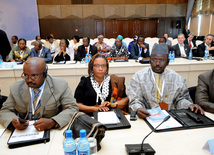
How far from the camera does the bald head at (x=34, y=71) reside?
154 cm

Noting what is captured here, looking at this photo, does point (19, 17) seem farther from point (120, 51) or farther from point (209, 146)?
point (209, 146)

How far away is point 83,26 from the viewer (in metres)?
11.9

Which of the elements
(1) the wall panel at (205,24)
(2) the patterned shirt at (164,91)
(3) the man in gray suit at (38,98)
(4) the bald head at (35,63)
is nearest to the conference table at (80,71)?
(2) the patterned shirt at (164,91)

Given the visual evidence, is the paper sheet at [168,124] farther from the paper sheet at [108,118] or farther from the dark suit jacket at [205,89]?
the dark suit jacket at [205,89]

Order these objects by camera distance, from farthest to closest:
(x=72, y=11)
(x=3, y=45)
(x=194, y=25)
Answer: (x=194, y=25) → (x=72, y=11) → (x=3, y=45)

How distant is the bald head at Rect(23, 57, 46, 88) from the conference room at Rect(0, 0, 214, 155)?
0.02 meters

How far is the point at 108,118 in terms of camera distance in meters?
1.61

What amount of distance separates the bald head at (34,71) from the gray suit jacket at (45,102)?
13 centimetres

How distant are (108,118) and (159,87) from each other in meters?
0.90

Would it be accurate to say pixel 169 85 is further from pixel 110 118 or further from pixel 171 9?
pixel 171 9

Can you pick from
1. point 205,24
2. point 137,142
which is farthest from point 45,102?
point 205,24

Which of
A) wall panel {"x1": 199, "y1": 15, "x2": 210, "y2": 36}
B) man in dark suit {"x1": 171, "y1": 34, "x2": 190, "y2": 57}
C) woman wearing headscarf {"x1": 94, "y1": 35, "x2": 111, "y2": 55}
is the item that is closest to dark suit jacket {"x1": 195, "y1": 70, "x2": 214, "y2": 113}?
man in dark suit {"x1": 171, "y1": 34, "x2": 190, "y2": 57}

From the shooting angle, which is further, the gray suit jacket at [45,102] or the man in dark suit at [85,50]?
the man in dark suit at [85,50]

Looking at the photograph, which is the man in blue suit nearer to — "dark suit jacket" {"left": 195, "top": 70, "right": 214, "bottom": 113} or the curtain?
"dark suit jacket" {"left": 195, "top": 70, "right": 214, "bottom": 113}
